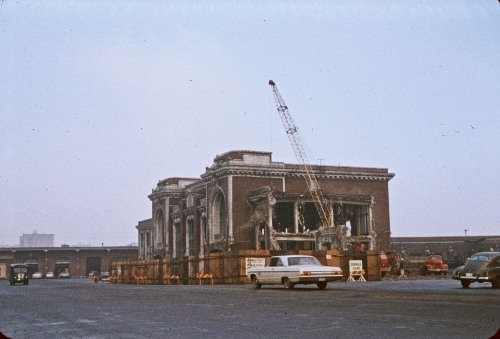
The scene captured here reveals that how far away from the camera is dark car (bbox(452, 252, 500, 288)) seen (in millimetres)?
25125

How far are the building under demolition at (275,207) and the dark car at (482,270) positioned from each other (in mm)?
35674

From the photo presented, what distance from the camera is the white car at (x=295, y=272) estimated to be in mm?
24438

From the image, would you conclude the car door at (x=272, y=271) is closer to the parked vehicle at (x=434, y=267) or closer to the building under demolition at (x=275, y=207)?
the building under demolition at (x=275, y=207)

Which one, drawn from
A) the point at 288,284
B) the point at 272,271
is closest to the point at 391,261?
the point at 272,271

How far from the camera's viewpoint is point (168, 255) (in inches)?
3615

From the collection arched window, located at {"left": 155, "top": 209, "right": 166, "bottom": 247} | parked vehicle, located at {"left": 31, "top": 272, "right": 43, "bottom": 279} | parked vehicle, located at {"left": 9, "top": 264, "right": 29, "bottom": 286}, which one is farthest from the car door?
parked vehicle, located at {"left": 31, "top": 272, "right": 43, "bottom": 279}

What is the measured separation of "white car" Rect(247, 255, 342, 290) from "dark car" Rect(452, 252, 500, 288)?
19.0 ft

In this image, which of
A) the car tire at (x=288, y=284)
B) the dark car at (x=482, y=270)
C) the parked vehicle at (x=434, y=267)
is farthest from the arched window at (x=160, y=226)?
the dark car at (x=482, y=270)

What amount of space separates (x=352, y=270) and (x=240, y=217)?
2972cm

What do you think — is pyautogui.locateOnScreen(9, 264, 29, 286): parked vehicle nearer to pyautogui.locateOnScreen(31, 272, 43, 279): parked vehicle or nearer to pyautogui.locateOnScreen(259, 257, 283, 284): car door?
pyautogui.locateOnScreen(259, 257, 283, 284): car door

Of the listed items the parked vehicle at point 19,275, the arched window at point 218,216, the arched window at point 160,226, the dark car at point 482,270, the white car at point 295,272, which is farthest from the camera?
the arched window at point 160,226

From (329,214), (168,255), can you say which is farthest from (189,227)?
(329,214)

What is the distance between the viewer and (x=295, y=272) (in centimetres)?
2483

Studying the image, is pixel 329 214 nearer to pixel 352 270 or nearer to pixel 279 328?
pixel 352 270
